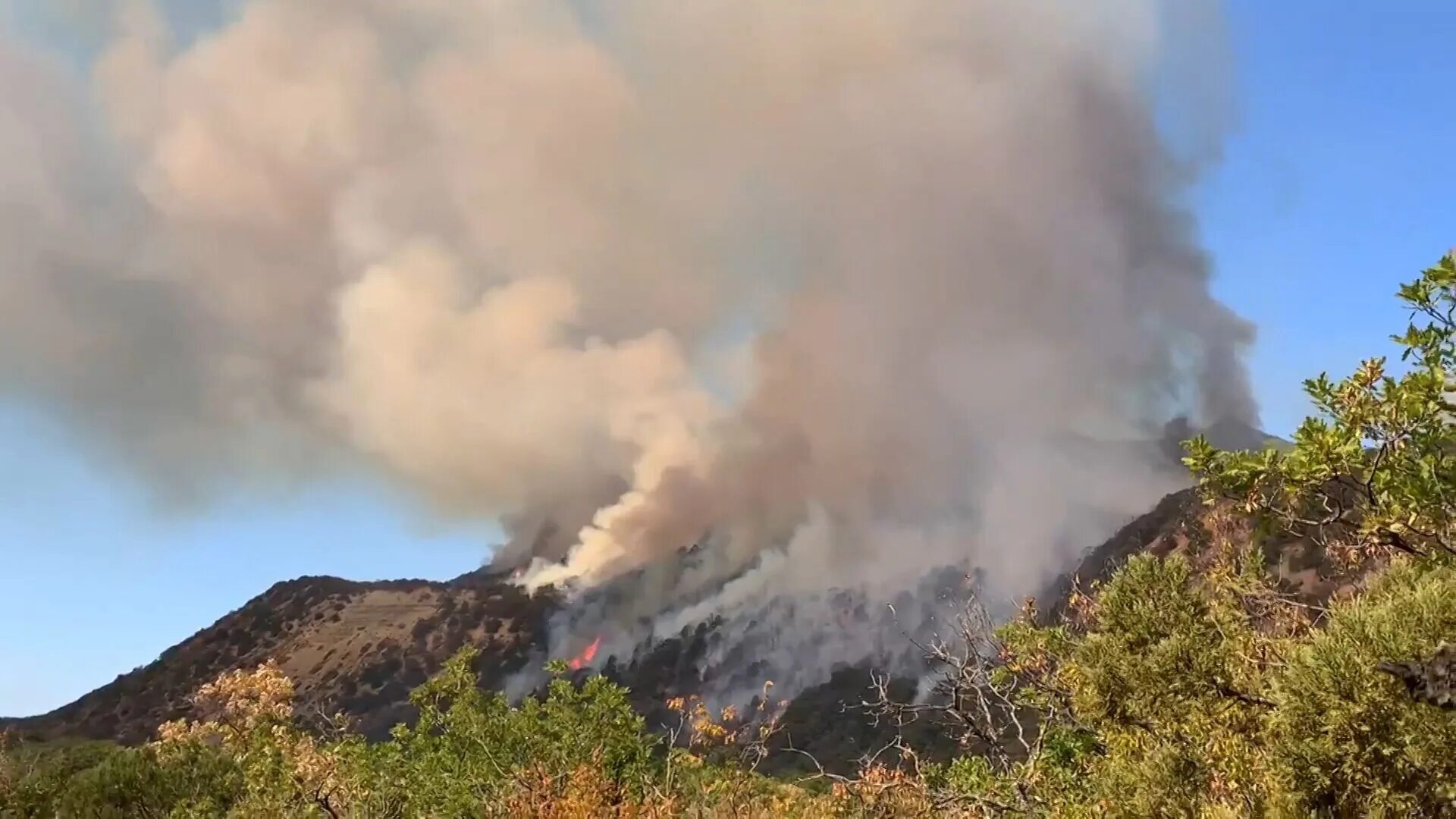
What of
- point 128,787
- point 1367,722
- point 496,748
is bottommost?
point 1367,722

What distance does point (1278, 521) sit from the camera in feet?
37.5

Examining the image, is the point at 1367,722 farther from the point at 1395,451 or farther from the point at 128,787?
the point at 128,787

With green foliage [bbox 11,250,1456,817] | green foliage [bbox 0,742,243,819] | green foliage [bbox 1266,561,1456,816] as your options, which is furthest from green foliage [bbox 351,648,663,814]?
green foliage [bbox 1266,561,1456,816]

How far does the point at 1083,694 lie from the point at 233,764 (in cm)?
2940

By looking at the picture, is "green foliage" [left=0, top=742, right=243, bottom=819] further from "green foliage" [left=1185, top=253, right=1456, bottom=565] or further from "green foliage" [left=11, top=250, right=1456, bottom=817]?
"green foliage" [left=1185, top=253, right=1456, bottom=565]

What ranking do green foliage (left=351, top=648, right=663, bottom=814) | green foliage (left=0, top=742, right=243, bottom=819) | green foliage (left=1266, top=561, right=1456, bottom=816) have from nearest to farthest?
green foliage (left=1266, top=561, right=1456, bottom=816)
green foliage (left=351, top=648, right=663, bottom=814)
green foliage (left=0, top=742, right=243, bottom=819)

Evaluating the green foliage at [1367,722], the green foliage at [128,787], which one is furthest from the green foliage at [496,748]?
the green foliage at [1367,722]

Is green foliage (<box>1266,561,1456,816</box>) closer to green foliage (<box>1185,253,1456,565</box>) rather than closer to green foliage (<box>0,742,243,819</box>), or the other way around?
green foliage (<box>1185,253,1456,565</box>)

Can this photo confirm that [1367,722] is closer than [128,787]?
Yes

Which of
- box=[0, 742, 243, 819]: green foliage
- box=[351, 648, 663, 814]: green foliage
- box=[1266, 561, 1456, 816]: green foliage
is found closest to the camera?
box=[1266, 561, 1456, 816]: green foliage

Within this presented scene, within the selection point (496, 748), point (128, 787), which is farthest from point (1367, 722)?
point (128, 787)

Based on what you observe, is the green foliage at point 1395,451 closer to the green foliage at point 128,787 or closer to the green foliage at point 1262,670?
the green foliage at point 1262,670

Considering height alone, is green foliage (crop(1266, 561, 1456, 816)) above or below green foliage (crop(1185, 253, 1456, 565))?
below

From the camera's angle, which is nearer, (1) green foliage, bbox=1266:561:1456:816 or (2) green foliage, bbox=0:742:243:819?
(1) green foliage, bbox=1266:561:1456:816
